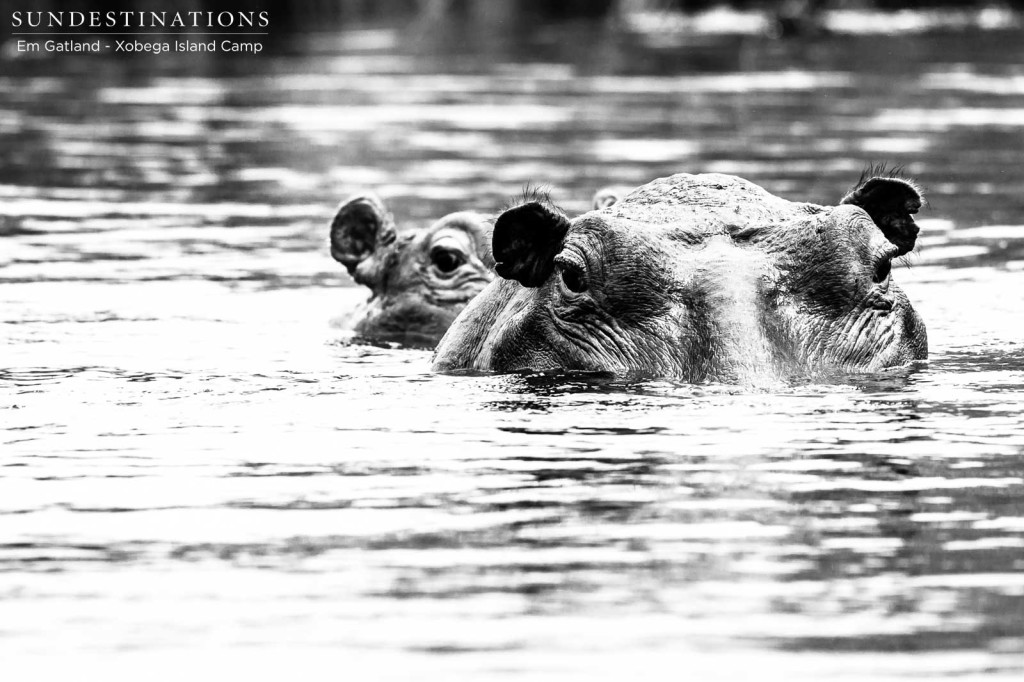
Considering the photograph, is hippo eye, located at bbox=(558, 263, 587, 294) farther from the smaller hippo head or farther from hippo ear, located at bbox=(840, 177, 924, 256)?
the smaller hippo head

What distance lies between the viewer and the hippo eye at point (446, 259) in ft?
47.6

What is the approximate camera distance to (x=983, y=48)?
1955 inches

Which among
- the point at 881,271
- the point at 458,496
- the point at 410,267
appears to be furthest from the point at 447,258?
the point at 458,496

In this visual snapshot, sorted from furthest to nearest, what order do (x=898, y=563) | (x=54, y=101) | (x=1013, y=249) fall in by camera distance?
(x=54, y=101)
(x=1013, y=249)
(x=898, y=563)

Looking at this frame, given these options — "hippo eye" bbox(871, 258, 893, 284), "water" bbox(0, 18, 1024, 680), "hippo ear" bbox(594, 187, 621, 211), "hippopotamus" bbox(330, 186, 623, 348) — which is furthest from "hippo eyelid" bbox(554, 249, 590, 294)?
"hippopotamus" bbox(330, 186, 623, 348)

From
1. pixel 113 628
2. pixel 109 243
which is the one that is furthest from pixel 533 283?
pixel 109 243

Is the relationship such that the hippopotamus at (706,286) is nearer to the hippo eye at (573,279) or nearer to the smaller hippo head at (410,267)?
the hippo eye at (573,279)

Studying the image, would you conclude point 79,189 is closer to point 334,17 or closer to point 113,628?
point 113,628

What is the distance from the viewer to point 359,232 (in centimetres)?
1517

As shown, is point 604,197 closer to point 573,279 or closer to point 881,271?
point 573,279

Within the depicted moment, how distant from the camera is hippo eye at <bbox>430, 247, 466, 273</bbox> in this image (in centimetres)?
1452

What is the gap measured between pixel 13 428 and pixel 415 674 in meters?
4.61

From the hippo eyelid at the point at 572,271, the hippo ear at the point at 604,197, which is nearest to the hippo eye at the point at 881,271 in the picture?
the hippo eyelid at the point at 572,271

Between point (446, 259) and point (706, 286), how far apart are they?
4858 millimetres
